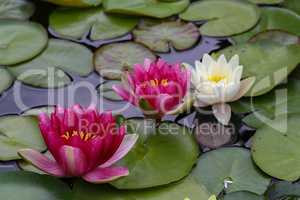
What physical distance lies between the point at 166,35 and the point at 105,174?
0.64 m

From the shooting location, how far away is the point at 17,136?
142 centimetres

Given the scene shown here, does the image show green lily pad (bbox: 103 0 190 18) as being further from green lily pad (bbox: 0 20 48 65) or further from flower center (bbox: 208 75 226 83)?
flower center (bbox: 208 75 226 83)

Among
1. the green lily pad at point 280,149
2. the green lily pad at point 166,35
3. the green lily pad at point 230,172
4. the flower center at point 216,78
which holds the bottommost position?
the green lily pad at point 230,172

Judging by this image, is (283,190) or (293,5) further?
(293,5)

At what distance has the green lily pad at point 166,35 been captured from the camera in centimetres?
173

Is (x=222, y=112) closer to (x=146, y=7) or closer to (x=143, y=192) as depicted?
(x=143, y=192)

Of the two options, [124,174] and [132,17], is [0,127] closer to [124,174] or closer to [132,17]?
[124,174]

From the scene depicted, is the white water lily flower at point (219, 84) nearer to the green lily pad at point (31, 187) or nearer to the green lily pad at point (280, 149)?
the green lily pad at point (280, 149)

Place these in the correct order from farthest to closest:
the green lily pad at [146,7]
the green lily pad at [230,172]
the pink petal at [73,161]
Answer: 1. the green lily pad at [146,7]
2. the green lily pad at [230,172]
3. the pink petal at [73,161]

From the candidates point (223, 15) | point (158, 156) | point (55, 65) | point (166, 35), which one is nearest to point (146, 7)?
point (166, 35)

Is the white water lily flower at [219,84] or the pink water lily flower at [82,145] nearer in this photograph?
the pink water lily flower at [82,145]

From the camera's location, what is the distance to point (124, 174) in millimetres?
1247

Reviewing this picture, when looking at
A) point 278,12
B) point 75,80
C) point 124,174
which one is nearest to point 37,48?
point 75,80

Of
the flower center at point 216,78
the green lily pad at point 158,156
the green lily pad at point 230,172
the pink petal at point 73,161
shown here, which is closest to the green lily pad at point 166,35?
the flower center at point 216,78
